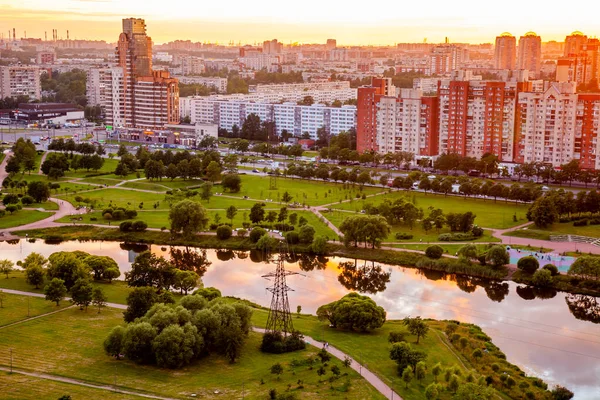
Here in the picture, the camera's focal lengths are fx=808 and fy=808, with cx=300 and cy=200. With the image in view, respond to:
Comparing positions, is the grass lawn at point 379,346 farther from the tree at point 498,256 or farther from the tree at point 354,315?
the tree at point 498,256

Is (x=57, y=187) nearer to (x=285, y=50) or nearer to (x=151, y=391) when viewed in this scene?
(x=151, y=391)

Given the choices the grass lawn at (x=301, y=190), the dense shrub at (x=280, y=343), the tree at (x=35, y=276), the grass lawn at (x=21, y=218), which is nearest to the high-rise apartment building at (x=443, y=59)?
the grass lawn at (x=301, y=190)

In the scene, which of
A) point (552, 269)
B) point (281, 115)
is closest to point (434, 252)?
point (552, 269)

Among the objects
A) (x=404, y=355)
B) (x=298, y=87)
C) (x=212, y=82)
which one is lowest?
(x=404, y=355)

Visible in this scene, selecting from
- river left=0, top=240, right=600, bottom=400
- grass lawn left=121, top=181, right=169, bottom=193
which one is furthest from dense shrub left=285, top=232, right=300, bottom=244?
grass lawn left=121, top=181, right=169, bottom=193

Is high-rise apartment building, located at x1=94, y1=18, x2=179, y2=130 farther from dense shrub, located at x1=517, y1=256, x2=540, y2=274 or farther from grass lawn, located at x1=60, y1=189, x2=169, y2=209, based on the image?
dense shrub, located at x1=517, y1=256, x2=540, y2=274

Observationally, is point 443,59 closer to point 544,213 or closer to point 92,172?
point 92,172

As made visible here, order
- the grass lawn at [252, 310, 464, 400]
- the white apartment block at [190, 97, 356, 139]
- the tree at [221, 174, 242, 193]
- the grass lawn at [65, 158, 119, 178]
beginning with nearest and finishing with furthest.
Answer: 1. the grass lawn at [252, 310, 464, 400]
2. the tree at [221, 174, 242, 193]
3. the grass lawn at [65, 158, 119, 178]
4. the white apartment block at [190, 97, 356, 139]
